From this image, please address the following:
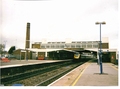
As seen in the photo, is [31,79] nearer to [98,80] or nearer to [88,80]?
[88,80]

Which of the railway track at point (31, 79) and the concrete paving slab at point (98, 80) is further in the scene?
the railway track at point (31, 79)

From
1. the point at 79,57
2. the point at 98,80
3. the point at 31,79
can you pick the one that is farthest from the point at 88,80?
the point at 79,57

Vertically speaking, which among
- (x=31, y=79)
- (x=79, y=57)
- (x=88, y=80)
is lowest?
(x=79, y=57)

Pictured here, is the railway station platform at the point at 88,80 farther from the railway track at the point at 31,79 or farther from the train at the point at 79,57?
the train at the point at 79,57

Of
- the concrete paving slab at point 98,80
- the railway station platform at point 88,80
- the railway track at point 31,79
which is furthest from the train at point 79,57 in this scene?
the concrete paving slab at point 98,80

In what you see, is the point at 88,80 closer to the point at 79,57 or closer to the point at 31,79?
the point at 31,79

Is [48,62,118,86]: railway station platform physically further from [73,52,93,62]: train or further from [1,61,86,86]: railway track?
[73,52,93,62]: train

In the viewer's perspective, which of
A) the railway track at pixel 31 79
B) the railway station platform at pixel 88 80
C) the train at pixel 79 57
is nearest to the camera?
the railway station platform at pixel 88 80

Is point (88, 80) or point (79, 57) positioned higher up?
point (88, 80)

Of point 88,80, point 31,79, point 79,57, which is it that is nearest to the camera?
point 88,80

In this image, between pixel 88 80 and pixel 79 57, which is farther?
pixel 79 57

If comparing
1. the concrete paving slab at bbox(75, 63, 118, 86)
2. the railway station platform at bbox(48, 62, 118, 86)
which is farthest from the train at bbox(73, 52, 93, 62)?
the concrete paving slab at bbox(75, 63, 118, 86)

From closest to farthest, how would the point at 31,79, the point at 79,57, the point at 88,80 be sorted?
the point at 88,80 < the point at 31,79 < the point at 79,57

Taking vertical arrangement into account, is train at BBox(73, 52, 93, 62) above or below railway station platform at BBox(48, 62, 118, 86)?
below
